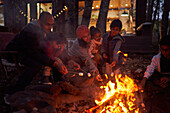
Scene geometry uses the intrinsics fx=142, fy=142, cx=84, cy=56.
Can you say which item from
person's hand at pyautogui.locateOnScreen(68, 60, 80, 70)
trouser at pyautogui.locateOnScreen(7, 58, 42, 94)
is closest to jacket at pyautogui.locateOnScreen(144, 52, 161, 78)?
person's hand at pyautogui.locateOnScreen(68, 60, 80, 70)

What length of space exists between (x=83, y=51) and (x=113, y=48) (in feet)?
3.33

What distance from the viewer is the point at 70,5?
11008 mm

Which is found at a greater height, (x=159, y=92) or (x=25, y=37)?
(x=25, y=37)

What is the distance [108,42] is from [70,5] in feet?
23.8

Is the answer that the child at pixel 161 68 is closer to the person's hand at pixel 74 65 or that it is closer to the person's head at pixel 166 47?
the person's head at pixel 166 47

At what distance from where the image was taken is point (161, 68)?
10.9ft

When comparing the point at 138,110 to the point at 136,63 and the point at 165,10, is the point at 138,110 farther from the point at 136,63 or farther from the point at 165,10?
the point at 165,10

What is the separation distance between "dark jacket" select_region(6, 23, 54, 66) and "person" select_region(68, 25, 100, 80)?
1.44m

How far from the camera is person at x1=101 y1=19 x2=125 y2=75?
4.63m

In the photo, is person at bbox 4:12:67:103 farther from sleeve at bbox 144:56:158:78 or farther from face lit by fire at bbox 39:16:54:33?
sleeve at bbox 144:56:158:78

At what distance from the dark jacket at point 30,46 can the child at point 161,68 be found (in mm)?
2336

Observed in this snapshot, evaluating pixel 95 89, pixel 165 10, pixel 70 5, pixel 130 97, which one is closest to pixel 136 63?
pixel 95 89

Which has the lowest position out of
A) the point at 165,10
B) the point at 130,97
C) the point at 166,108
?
the point at 166,108

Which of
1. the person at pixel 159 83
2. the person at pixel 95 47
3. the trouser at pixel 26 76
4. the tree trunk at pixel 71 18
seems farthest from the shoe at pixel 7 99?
the tree trunk at pixel 71 18
